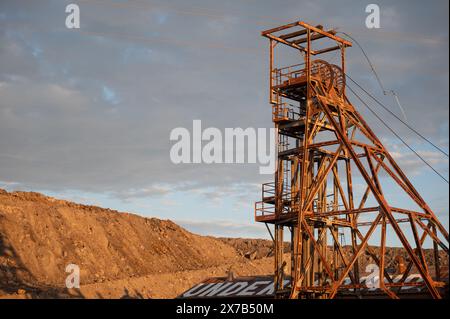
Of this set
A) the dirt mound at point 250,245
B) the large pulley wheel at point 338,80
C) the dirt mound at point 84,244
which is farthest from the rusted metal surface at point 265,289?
the dirt mound at point 250,245

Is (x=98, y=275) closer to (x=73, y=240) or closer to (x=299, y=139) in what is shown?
(x=73, y=240)

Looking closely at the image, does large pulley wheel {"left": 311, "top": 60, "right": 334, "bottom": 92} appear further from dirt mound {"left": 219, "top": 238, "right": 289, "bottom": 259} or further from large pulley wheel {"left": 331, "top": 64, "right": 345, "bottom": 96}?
dirt mound {"left": 219, "top": 238, "right": 289, "bottom": 259}

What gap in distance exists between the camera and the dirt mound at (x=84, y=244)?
214 feet

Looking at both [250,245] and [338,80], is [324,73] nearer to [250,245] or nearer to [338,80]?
[338,80]

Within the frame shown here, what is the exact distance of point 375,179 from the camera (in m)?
34.3

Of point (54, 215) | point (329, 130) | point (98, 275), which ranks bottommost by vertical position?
point (98, 275)

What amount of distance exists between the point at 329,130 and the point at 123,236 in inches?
1885

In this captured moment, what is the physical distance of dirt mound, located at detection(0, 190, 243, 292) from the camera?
65188mm

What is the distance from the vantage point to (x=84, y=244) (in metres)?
74.2

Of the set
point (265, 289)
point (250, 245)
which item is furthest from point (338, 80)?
point (250, 245)
